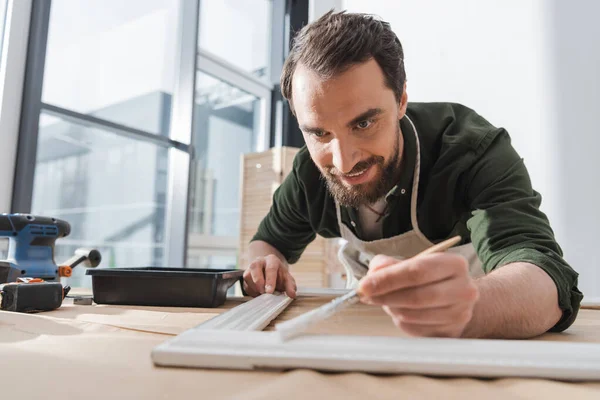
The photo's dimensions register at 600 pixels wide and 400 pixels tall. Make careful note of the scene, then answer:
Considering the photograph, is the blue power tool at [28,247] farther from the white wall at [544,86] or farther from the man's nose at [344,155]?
the white wall at [544,86]

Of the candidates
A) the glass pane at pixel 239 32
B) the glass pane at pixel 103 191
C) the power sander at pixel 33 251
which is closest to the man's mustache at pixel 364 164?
the power sander at pixel 33 251

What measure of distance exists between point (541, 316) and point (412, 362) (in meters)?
0.33

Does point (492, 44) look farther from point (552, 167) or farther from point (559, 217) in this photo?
point (559, 217)

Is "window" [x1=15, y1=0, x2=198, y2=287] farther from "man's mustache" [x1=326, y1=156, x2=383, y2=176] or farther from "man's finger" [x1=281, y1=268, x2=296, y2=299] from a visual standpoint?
"man's mustache" [x1=326, y1=156, x2=383, y2=176]

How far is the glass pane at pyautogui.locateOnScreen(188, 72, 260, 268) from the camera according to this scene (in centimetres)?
267

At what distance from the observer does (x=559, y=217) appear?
1828 millimetres

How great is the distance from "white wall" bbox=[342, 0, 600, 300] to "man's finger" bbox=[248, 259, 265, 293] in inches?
57.4

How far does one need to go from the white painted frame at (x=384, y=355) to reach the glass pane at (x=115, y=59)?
6.03 ft

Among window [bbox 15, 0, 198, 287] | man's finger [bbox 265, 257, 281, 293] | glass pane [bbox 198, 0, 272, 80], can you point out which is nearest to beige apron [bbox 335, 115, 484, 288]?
man's finger [bbox 265, 257, 281, 293]

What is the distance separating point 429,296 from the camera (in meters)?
0.43

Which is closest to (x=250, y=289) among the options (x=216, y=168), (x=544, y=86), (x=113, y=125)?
(x=113, y=125)

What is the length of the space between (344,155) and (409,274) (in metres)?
0.48

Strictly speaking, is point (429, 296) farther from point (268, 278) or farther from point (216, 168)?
point (216, 168)

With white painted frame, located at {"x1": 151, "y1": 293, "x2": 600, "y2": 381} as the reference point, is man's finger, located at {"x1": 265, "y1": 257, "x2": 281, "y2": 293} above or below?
above
